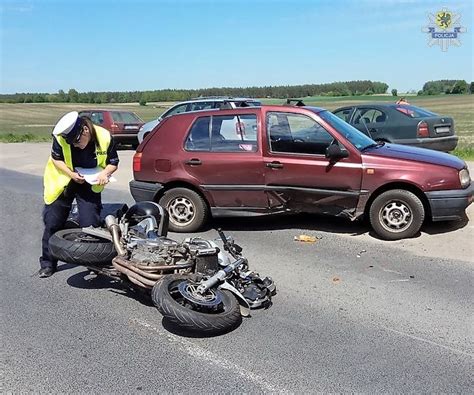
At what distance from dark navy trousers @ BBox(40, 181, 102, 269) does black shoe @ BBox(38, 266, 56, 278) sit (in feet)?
0.11

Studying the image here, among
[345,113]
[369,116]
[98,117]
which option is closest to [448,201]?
[369,116]

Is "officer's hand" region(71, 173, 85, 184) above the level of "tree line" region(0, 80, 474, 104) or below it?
below

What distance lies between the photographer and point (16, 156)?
18688 mm

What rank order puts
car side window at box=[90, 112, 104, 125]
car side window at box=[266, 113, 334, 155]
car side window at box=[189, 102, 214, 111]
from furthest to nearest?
car side window at box=[90, 112, 104, 125], car side window at box=[189, 102, 214, 111], car side window at box=[266, 113, 334, 155]

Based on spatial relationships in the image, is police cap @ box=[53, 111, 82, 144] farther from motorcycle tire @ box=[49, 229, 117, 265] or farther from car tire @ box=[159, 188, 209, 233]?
car tire @ box=[159, 188, 209, 233]

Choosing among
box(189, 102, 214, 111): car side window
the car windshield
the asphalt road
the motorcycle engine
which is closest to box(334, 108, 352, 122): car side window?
box(189, 102, 214, 111): car side window

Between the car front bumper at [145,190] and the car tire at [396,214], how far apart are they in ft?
9.46

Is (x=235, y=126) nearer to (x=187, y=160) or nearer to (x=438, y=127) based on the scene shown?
(x=187, y=160)

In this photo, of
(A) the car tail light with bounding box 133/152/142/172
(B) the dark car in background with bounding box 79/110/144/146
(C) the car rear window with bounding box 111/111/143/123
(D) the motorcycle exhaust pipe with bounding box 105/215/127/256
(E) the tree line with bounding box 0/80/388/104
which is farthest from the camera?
(E) the tree line with bounding box 0/80/388/104

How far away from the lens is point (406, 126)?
13250 millimetres

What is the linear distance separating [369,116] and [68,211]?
33.3 ft

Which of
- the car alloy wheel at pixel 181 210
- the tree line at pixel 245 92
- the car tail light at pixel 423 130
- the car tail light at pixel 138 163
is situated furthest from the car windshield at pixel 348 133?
the tree line at pixel 245 92

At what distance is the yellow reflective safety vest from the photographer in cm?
532

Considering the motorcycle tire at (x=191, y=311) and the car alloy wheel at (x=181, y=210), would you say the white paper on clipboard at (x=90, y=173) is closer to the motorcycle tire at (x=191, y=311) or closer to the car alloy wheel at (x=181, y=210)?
the motorcycle tire at (x=191, y=311)
